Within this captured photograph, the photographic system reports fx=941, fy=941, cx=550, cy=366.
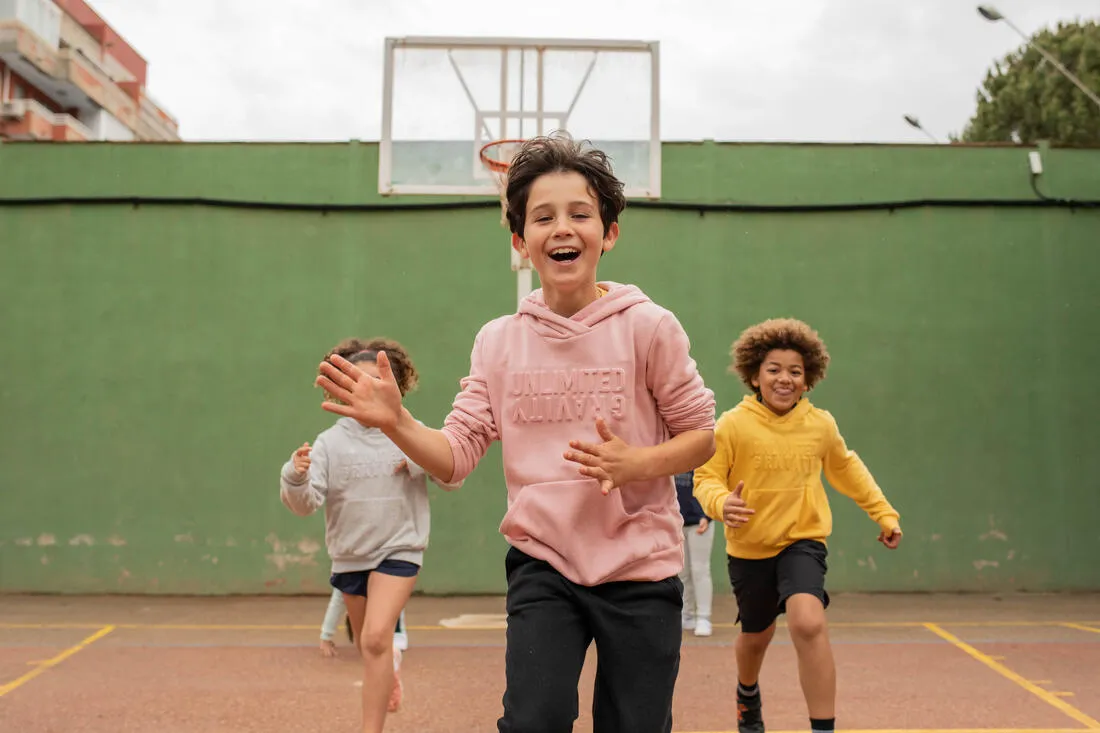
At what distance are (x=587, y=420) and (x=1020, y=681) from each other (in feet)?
13.9

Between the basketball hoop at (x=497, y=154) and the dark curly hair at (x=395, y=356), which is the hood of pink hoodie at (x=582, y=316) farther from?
the basketball hoop at (x=497, y=154)

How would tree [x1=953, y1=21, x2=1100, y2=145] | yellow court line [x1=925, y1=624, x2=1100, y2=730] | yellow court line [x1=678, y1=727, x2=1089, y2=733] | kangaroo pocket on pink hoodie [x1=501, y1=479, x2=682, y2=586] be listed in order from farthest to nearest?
tree [x1=953, y1=21, x2=1100, y2=145]
yellow court line [x1=925, y1=624, x2=1100, y2=730]
yellow court line [x1=678, y1=727, x2=1089, y2=733]
kangaroo pocket on pink hoodie [x1=501, y1=479, x2=682, y2=586]

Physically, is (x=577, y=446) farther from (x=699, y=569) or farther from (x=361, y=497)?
(x=699, y=569)

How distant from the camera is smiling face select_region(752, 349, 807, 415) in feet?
13.0

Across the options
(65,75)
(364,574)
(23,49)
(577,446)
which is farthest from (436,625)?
(65,75)

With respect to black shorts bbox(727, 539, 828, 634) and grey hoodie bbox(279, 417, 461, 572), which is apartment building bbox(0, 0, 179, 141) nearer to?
grey hoodie bbox(279, 417, 461, 572)

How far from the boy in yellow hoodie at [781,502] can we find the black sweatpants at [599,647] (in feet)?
4.43

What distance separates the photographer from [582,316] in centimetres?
232

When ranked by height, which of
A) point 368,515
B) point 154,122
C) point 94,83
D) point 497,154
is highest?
point 154,122

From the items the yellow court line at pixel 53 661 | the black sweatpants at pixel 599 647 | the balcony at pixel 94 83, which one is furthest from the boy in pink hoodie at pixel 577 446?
the balcony at pixel 94 83

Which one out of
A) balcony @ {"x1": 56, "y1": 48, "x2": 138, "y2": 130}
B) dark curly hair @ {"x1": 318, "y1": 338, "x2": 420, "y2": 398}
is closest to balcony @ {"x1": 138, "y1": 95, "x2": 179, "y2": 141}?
balcony @ {"x1": 56, "y1": 48, "x2": 138, "y2": 130}

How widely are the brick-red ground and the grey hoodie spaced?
1049mm

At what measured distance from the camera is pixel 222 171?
848 cm

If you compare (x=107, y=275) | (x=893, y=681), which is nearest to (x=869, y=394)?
(x=893, y=681)
